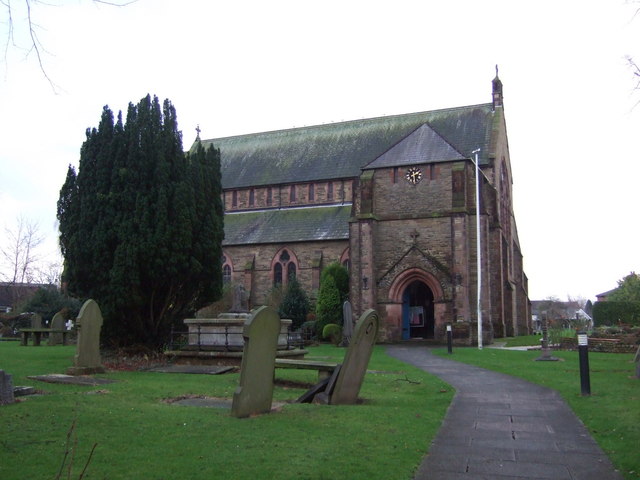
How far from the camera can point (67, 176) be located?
19906 millimetres

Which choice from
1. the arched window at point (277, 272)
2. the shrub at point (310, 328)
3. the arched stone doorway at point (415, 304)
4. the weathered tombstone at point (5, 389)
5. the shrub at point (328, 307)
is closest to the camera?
the weathered tombstone at point (5, 389)

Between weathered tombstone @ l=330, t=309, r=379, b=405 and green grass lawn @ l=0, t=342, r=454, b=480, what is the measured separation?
0.47m

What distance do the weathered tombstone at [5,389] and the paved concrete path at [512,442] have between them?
20.2ft

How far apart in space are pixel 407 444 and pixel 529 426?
8.18ft


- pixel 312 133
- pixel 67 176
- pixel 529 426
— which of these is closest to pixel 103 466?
pixel 529 426

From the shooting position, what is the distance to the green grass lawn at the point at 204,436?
5.64 meters

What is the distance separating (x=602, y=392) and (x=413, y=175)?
73.2 feet

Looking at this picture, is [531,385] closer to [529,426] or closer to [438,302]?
[529,426]

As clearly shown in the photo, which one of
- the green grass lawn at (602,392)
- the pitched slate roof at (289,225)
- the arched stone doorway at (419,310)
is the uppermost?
the pitched slate roof at (289,225)

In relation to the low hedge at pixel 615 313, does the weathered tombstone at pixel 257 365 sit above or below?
below

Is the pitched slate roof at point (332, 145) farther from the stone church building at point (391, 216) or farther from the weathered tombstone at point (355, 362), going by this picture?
the weathered tombstone at point (355, 362)

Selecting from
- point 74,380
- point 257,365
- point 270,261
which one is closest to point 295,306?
point 270,261

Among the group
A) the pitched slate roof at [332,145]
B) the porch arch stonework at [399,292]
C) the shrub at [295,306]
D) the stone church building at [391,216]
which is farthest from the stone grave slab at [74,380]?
the pitched slate roof at [332,145]

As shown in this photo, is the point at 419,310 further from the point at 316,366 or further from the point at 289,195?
the point at 316,366
